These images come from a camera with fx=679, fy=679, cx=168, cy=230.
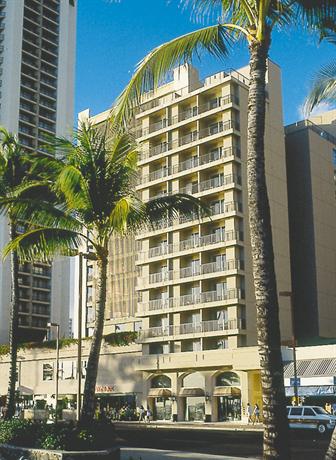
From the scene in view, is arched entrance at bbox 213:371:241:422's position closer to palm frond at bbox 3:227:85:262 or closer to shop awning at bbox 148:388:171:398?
shop awning at bbox 148:388:171:398

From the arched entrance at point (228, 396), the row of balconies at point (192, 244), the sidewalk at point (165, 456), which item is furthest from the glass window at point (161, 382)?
the sidewalk at point (165, 456)

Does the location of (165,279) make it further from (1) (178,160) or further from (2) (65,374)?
(2) (65,374)

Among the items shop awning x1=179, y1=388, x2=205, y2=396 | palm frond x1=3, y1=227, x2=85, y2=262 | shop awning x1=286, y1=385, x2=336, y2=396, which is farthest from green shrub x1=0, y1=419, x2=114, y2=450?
shop awning x1=179, y1=388, x2=205, y2=396

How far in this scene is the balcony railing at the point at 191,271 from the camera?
57594 millimetres

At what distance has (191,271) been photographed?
6134cm

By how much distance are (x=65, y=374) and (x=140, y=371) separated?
11.7m

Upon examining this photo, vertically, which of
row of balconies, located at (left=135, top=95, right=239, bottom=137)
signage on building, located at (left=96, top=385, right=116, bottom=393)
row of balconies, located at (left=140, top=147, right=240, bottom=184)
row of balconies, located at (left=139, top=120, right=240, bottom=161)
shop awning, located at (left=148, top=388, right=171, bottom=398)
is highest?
row of balconies, located at (left=135, top=95, right=239, bottom=137)

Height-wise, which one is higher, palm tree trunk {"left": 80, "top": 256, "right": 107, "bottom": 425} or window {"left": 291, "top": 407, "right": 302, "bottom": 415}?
palm tree trunk {"left": 80, "top": 256, "right": 107, "bottom": 425}

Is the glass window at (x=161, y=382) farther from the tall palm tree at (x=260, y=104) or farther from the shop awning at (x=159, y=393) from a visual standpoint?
the tall palm tree at (x=260, y=104)

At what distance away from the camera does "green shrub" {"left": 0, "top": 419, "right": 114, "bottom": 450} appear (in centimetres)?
1680

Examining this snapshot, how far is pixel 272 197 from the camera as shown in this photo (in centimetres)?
6238

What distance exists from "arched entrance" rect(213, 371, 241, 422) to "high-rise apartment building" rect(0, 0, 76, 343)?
4618 cm

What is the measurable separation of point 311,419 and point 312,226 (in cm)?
3321

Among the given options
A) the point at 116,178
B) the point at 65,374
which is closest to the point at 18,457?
the point at 116,178
